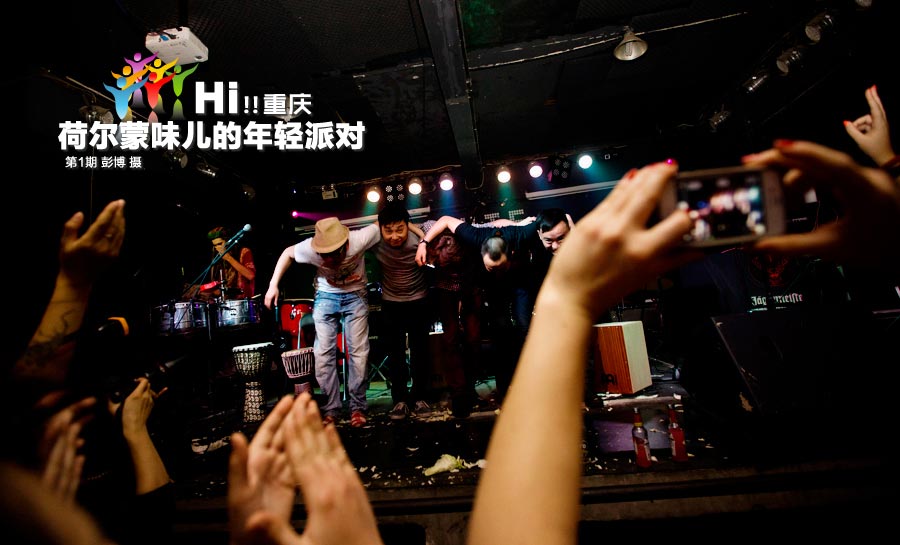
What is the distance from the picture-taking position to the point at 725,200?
754mm

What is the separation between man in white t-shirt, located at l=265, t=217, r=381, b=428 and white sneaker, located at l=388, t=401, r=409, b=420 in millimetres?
352

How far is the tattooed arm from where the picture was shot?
3.29ft

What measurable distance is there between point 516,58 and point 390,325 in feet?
13.6

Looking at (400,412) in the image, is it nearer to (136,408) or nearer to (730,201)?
(136,408)

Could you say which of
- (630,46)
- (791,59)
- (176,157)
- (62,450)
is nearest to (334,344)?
(62,450)

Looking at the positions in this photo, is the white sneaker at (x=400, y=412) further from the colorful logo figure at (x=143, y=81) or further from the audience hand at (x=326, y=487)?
the colorful logo figure at (x=143, y=81)

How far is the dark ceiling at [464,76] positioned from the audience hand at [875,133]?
129 inches

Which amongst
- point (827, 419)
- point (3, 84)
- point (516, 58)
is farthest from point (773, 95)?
point (3, 84)

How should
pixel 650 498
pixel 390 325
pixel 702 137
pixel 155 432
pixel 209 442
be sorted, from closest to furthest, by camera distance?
1. pixel 650 498
2. pixel 155 432
3. pixel 209 442
4. pixel 390 325
5. pixel 702 137

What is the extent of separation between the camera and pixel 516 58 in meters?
5.36

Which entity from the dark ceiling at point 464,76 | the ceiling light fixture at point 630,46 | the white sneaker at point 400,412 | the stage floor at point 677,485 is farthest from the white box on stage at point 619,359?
the dark ceiling at point 464,76

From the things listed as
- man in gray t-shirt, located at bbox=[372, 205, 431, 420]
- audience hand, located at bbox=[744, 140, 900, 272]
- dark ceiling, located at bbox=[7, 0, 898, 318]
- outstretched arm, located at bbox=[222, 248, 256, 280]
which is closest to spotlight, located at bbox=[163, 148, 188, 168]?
dark ceiling, located at bbox=[7, 0, 898, 318]

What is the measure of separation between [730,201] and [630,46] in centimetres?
529

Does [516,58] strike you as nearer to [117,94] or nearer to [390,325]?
[390,325]
